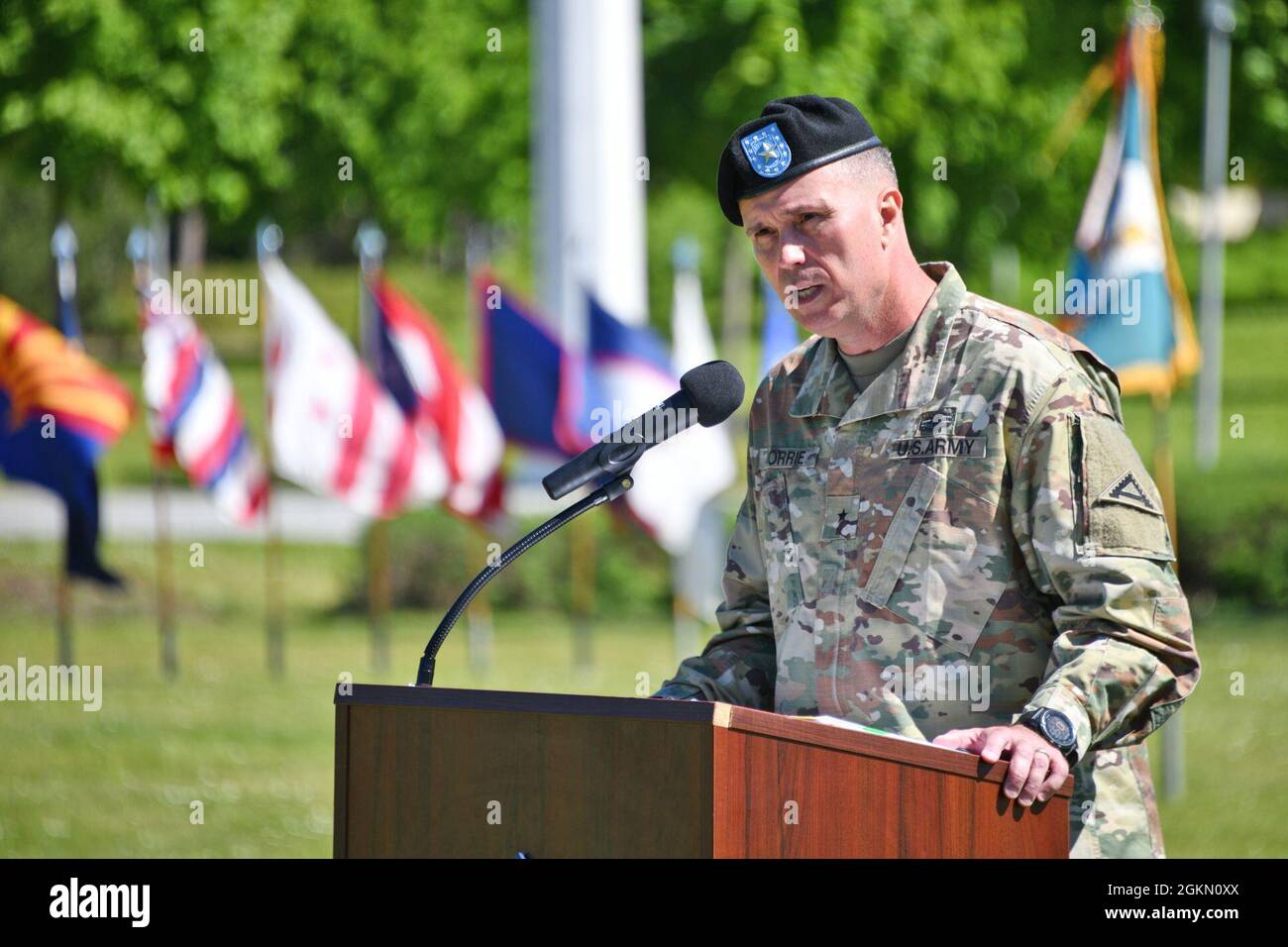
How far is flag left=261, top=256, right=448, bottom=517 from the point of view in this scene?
11.1 m

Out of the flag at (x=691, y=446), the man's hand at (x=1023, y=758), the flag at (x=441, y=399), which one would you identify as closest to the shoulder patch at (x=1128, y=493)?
the man's hand at (x=1023, y=758)

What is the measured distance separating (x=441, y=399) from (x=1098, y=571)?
892cm

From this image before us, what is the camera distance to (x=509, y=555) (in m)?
2.71

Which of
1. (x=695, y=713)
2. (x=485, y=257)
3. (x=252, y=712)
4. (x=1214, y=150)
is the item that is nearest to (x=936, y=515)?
(x=695, y=713)

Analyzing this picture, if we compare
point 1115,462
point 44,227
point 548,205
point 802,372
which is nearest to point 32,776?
point 548,205

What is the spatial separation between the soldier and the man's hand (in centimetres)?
15

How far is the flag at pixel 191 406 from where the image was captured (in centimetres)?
1136

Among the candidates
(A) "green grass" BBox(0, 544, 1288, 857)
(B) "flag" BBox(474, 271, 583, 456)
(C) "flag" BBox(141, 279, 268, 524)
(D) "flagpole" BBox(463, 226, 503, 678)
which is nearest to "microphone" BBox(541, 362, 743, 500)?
(A) "green grass" BBox(0, 544, 1288, 857)

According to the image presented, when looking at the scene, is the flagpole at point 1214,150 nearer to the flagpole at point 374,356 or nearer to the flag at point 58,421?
the flagpole at point 374,356

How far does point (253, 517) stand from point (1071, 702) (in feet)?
33.7

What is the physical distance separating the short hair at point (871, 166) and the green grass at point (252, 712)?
16.7ft

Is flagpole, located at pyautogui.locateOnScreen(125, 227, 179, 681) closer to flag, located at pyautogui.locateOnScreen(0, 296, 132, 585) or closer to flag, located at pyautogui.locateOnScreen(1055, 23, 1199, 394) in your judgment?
flag, located at pyautogui.locateOnScreen(0, 296, 132, 585)

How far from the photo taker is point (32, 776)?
924 centimetres

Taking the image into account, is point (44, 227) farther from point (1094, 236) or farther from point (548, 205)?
point (1094, 236)
